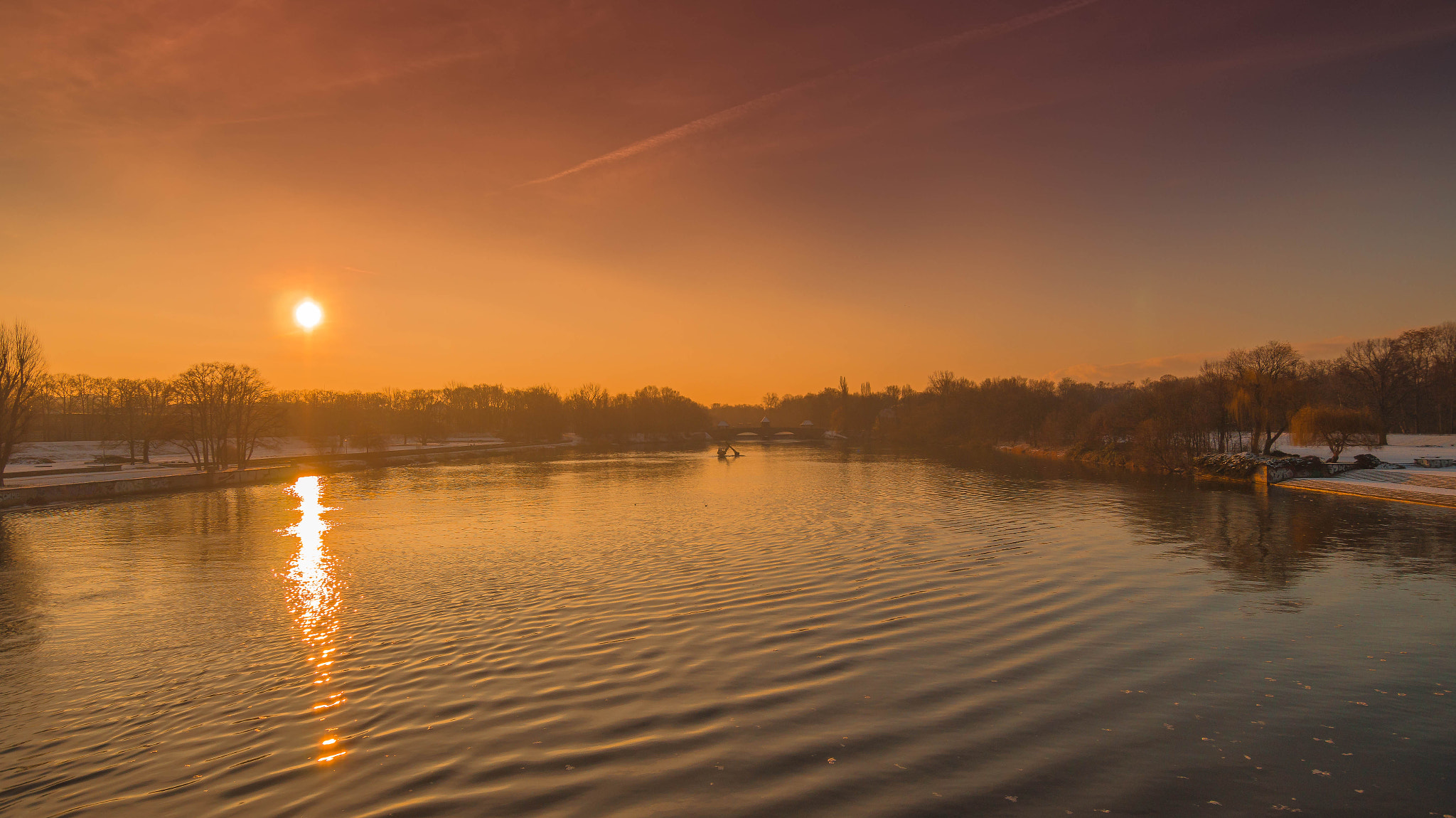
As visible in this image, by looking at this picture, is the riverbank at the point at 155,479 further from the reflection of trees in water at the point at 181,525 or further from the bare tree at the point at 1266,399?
the bare tree at the point at 1266,399

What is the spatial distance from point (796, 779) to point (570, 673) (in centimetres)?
409

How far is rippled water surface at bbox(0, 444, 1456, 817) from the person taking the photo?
621 centimetres

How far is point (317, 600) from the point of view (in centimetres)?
1463

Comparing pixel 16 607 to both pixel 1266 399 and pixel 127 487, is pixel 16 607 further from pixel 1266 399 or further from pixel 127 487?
pixel 1266 399

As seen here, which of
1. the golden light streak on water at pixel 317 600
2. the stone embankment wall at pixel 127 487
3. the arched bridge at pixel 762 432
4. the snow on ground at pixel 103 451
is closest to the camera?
the golden light streak on water at pixel 317 600

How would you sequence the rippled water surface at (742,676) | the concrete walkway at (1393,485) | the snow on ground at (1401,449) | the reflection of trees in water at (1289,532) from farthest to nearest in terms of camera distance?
the snow on ground at (1401,449), the concrete walkway at (1393,485), the reflection of trees in water at (1289,532), the rippled water surface at (742,676)

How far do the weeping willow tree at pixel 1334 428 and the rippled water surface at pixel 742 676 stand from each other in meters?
25.3

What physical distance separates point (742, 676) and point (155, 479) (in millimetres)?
56902

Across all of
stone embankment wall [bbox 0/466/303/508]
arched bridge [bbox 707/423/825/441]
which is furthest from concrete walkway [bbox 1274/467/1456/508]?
arched bridge [bbox 707/423/825/441]

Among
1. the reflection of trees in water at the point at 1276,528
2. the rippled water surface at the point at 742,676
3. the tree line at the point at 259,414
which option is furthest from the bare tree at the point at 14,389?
the reflection of trees in water at the point at 1276,528

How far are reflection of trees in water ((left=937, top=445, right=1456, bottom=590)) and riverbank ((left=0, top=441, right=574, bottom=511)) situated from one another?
57007mm

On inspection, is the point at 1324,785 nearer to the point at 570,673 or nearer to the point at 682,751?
the point at 682,751

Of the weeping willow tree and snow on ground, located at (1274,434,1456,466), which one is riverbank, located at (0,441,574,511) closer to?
the weeping willow tree

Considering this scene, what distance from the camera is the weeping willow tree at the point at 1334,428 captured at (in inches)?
1639
